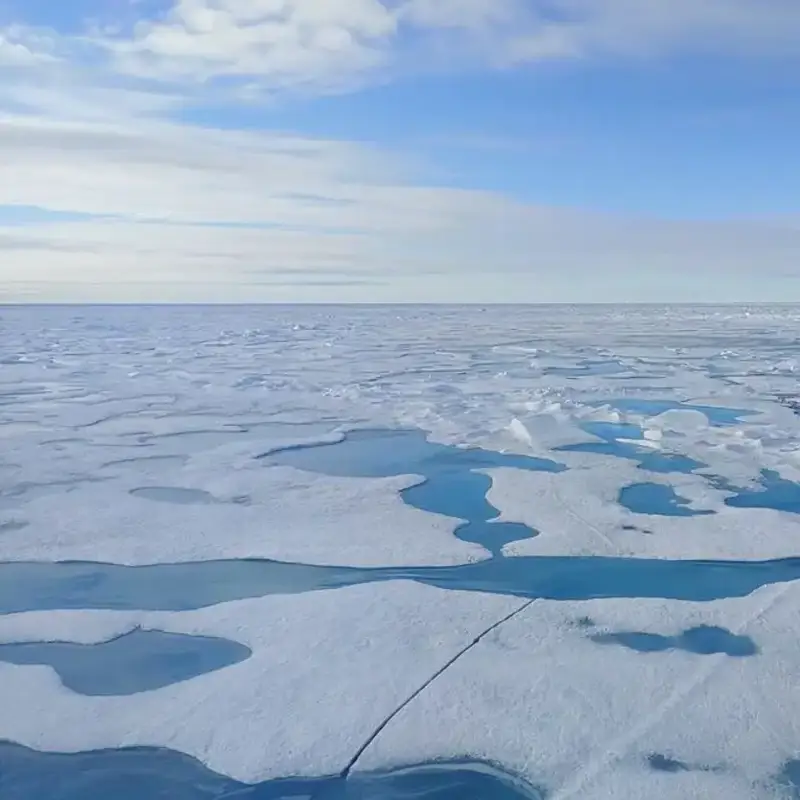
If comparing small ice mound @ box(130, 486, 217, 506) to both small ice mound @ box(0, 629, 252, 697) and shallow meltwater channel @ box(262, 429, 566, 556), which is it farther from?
small ice mound @ box(0, 629, 252, 697)

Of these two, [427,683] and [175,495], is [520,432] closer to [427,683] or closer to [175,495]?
[175,495]

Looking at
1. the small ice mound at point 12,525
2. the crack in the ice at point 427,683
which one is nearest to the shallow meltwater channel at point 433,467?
the crack in the ice at point 427,683

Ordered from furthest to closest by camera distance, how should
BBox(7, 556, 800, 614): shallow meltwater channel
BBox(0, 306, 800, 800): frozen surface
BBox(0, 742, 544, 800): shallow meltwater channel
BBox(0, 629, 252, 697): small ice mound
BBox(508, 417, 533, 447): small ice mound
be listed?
BBox(508, 417, 533, 447): small ice mound → BBox(7, 556, 800, 614): shallow meltwater channel → BBox(0, 629, 252, 697): small ice mound → BBox(0, 306, 800, 800): frozen surface → BBox(0, 742, 544, 800): shallow meltwater channel

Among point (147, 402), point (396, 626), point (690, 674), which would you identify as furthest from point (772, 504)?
point (147, 402)

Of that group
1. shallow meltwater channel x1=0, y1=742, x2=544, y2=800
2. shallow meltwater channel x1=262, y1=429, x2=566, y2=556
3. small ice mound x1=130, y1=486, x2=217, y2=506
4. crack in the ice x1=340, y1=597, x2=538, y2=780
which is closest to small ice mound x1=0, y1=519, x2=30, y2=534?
small ice mound x1=130, y1=486, x2=217, y2=506

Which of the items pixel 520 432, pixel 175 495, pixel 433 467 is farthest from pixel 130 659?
pixel 520 432

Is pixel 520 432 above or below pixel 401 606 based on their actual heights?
above

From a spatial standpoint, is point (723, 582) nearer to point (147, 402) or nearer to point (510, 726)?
point (510, 726)
